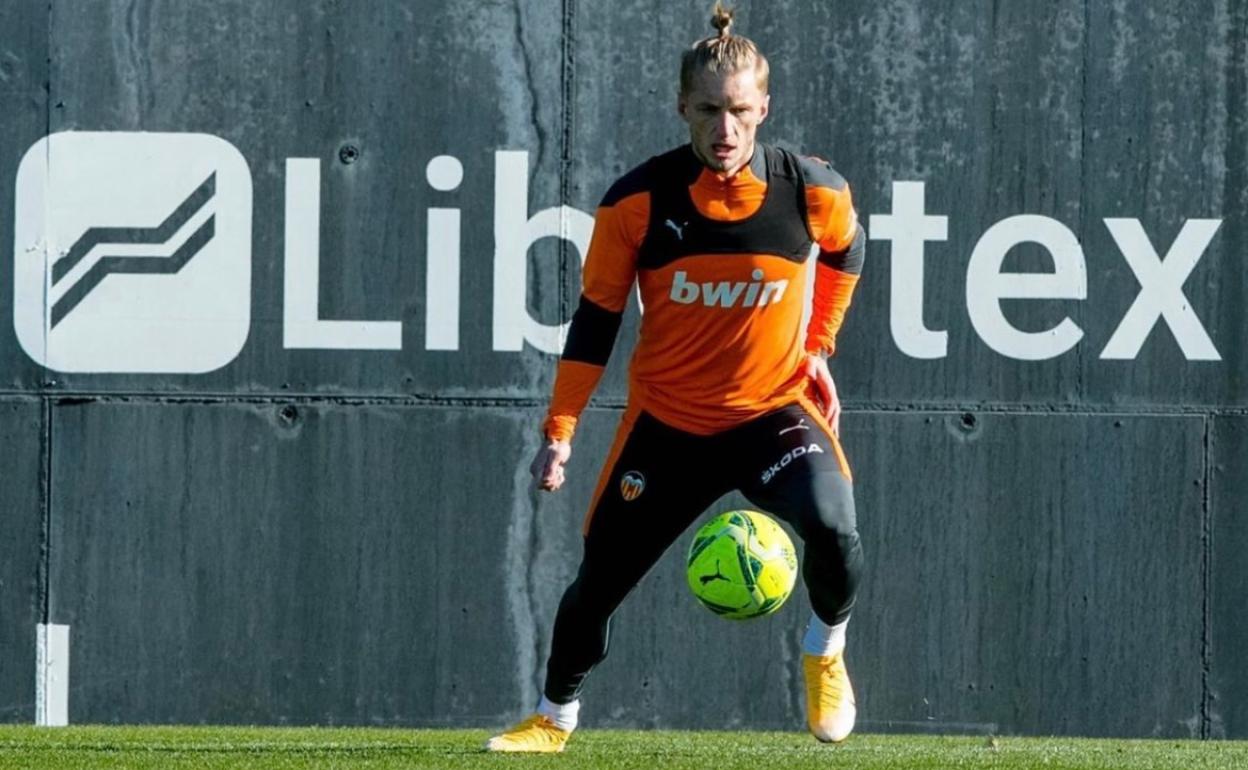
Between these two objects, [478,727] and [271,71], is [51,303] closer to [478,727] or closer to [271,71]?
[271,71]

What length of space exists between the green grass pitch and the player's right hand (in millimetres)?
874

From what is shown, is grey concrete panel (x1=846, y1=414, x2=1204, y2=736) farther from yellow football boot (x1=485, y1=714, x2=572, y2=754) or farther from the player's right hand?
the player's right hand

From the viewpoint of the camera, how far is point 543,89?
901 centimetres

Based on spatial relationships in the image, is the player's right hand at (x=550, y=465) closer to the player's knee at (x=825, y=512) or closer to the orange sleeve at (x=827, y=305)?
the player's knee at (x=825, y=512)

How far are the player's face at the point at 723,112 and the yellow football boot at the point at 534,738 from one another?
1.95 metres

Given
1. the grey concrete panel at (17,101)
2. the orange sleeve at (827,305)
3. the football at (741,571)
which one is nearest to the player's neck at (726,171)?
the orange sleeve at (827,305)

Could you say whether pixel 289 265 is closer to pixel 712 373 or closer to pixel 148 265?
pixel 148 265

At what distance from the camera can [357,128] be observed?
354 inches

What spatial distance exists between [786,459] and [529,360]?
2.98m

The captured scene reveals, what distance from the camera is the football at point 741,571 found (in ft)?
20.3

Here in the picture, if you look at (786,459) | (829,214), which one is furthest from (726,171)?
(786,459)

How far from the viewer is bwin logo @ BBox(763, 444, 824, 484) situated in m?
6.20

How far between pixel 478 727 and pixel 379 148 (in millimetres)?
2639

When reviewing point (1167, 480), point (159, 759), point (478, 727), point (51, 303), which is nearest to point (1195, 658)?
point (1167, 480)
